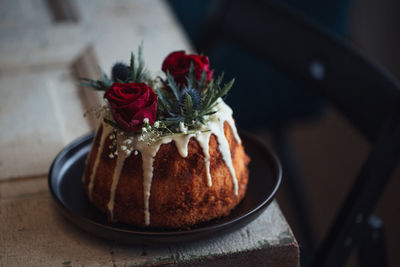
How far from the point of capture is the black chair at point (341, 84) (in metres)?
0.95

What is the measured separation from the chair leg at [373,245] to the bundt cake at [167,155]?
0.39 metres

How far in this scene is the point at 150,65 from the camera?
1.24 metres

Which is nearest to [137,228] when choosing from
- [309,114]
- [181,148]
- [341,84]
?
[181,148]

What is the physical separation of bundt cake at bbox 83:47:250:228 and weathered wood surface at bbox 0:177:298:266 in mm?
39

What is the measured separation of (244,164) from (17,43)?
0.86m

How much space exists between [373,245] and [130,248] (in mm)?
559

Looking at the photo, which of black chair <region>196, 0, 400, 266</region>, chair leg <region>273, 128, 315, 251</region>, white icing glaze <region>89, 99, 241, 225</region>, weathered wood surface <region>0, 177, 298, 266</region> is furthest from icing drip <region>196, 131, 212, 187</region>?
chair leg <region>273, 128, 315, 251</region>

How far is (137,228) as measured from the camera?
0.73 meters

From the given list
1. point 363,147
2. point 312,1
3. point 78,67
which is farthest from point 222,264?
point 363,147

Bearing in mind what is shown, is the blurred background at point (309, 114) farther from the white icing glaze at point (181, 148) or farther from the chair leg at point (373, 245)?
the white icing glaze at point (181, 148)

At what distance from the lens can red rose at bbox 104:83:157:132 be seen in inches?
26.3

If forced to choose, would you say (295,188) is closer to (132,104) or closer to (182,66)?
(182,66)

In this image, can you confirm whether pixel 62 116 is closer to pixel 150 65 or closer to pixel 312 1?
pixel 150 65

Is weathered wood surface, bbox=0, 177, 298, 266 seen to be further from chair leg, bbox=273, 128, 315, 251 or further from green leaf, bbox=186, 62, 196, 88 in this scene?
chair leg, bbox=273, 128, 315, 251
